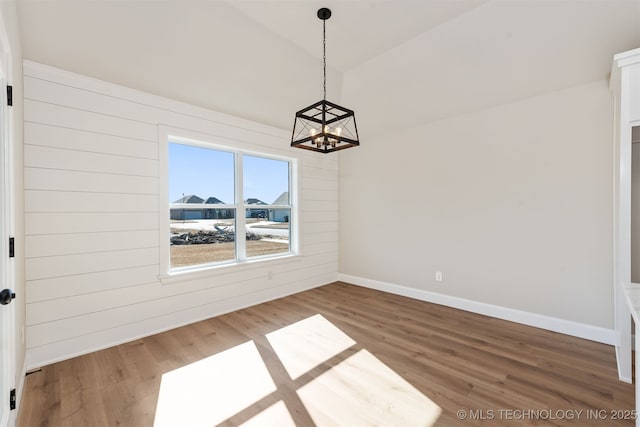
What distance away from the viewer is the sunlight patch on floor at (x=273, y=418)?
5.95 feet

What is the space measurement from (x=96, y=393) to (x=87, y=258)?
1239 millimetres

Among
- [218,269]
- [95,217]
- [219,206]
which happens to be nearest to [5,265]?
[95,217]

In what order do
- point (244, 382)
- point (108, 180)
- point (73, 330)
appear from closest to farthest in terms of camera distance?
point (244, 382)
point (73, 330)
point (108, 180)

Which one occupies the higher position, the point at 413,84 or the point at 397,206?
the point at 413,84

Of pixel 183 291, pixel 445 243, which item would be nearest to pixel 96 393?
pixel 183 291

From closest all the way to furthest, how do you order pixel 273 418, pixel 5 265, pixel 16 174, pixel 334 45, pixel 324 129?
pixel 5 265 < pixel 273 418 < pixel 16 174 < pixel 324 129 < pixel 334 45

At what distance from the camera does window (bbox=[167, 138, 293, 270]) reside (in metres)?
3.50

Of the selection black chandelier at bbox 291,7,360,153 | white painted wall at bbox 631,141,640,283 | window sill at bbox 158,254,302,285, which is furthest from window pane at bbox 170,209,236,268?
white painted wall at bbox 631,141,640,283

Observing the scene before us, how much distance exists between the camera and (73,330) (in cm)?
263

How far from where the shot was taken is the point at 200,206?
3664 mm

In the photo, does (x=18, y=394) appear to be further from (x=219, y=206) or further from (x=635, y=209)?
(x=635, y=209)

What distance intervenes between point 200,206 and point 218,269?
87cm

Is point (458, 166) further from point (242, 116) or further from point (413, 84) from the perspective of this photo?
point (242, 116)

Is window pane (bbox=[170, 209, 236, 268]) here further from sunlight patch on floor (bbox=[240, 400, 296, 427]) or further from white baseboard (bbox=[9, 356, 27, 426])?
sunlight patch on floor (bbox=[240, 400, 296, 427])
